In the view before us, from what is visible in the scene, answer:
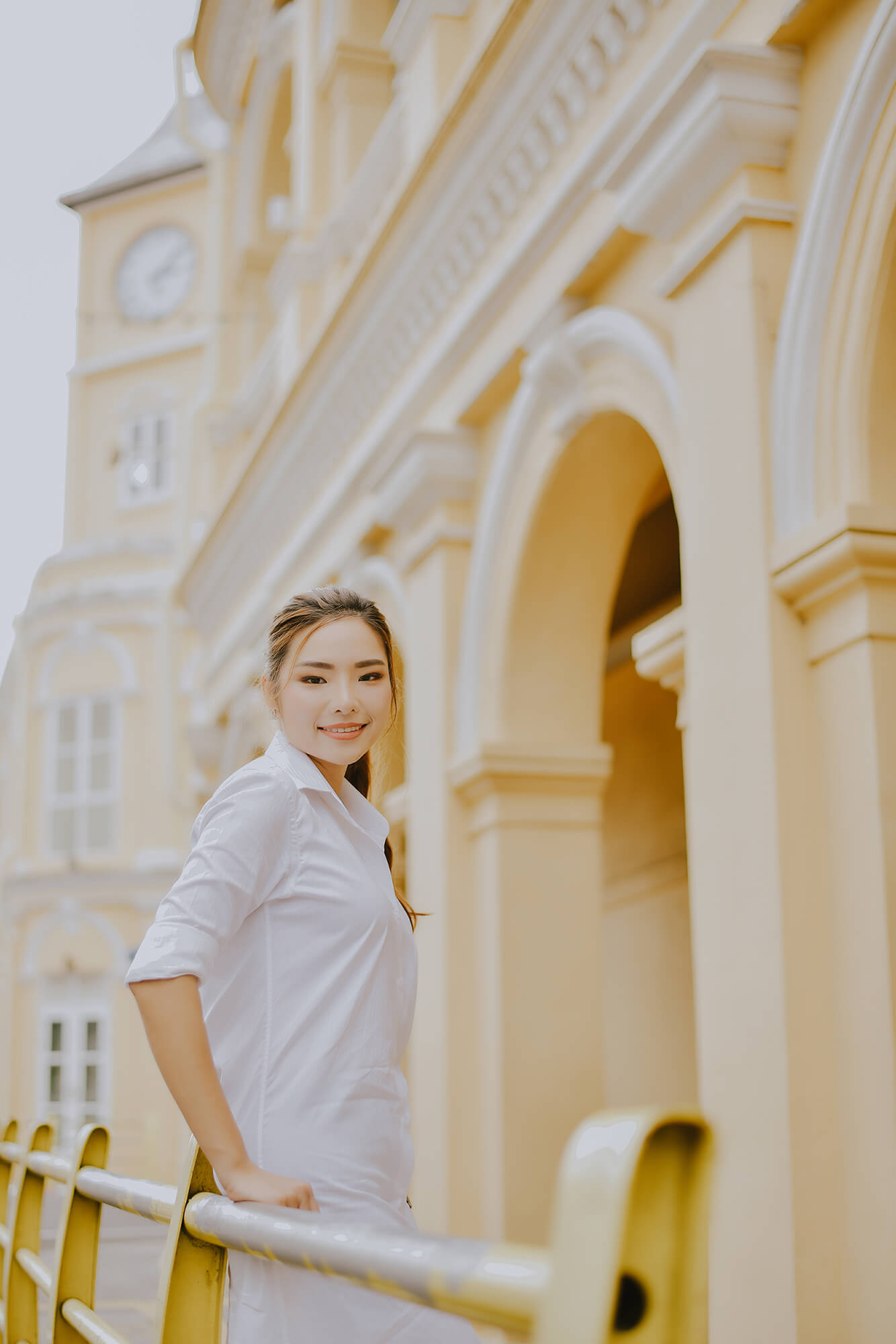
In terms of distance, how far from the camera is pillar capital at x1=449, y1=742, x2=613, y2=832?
19.2 ft

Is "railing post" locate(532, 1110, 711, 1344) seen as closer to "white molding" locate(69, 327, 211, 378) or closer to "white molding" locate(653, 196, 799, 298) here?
"white molding" locate(653, 196, 799, 298)

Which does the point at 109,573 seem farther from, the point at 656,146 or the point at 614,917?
the point at 656,146

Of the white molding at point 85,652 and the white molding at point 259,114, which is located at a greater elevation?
the white molding at point 259,114

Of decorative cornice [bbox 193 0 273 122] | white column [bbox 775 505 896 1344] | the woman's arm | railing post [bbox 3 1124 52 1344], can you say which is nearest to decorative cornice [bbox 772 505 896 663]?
white column [bbox 775 505 896 1344]

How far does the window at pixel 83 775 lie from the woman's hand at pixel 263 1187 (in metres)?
→ 16.0

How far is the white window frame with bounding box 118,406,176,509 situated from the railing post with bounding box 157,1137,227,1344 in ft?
55.6

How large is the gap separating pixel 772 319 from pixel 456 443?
273 centimetres

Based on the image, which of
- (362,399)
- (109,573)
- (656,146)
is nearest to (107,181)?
(109,573)

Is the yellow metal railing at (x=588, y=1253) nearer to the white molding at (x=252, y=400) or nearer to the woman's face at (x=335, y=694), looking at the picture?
the woman's face at (x=335, y=694)

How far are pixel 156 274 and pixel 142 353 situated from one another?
1056 mm

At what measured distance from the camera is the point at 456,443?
21.0ft

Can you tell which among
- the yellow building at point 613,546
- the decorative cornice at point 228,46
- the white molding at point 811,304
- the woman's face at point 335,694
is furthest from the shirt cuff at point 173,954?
the decorative cornice at point 228,46

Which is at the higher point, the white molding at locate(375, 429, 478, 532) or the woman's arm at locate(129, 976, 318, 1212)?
the white molding at locate(375, 429, 478, 532)

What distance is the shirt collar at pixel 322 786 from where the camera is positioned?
180 centimetres
